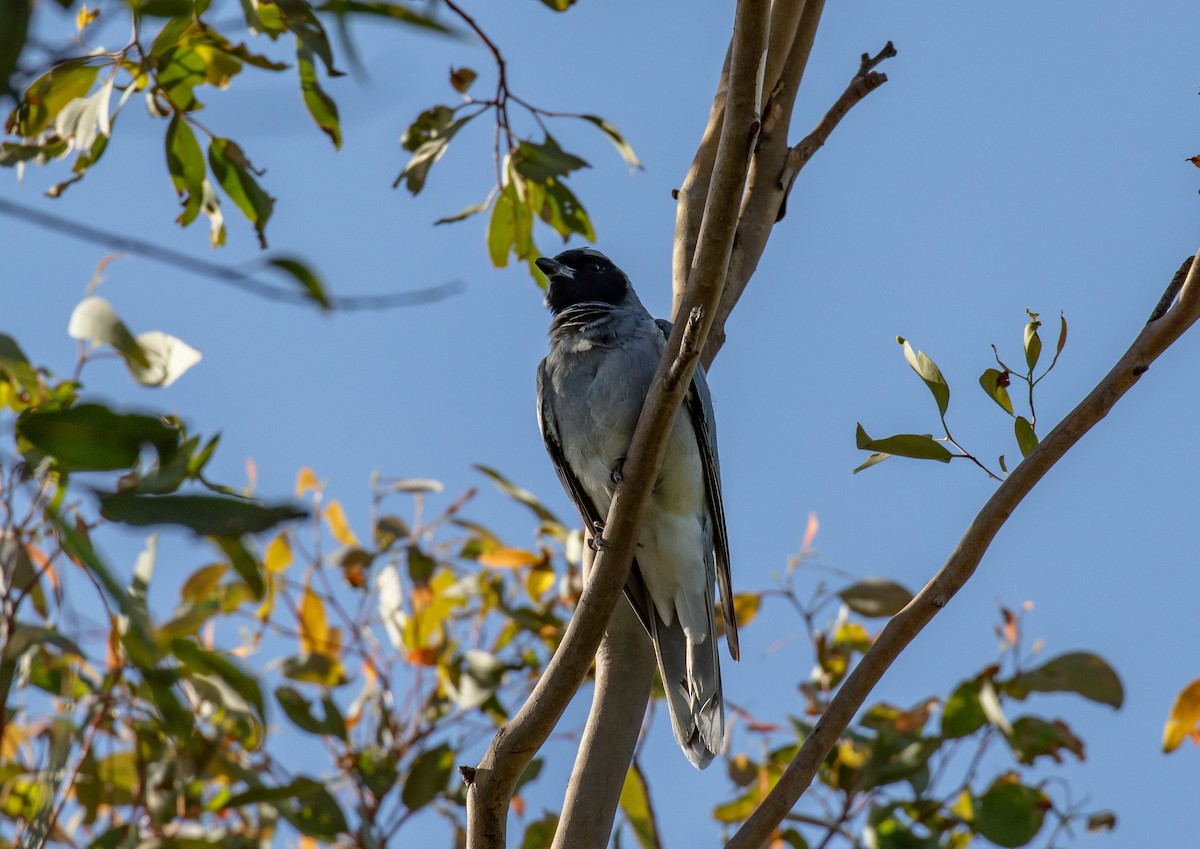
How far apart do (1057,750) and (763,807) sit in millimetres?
2057

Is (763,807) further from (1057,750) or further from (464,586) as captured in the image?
(464,586)

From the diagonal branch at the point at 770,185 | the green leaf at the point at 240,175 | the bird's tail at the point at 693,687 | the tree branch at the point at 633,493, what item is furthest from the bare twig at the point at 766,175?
the green leaf at the point at 240,175

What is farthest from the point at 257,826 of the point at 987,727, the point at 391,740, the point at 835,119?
the point at 835,119

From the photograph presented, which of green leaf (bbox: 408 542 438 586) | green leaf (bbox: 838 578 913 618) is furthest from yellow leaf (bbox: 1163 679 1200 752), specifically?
green leaf (bbox: 408 542 438 586)

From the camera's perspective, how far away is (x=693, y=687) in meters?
3.94

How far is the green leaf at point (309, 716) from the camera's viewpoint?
4492 millimetres

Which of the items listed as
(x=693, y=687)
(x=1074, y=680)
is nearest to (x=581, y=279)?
(x=693, y=687)

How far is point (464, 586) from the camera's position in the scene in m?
5.16

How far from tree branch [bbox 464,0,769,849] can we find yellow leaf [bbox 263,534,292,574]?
2545 mm

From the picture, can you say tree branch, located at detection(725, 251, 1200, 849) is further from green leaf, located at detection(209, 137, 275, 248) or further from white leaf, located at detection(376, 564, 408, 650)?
white leaf, located at detection(376, 564, 408, 650)

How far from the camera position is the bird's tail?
3.77 m

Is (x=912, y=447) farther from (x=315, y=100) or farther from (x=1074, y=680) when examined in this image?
(x=315, y=100)

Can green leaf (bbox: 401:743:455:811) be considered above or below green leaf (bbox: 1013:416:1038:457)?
below

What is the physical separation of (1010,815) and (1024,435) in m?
1.81
